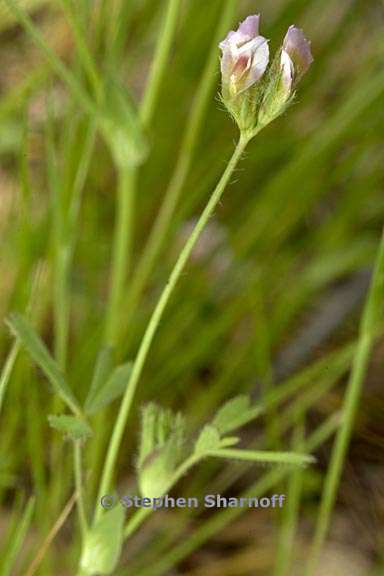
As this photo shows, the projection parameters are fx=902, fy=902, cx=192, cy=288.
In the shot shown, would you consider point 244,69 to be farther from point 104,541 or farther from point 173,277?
point 104,541

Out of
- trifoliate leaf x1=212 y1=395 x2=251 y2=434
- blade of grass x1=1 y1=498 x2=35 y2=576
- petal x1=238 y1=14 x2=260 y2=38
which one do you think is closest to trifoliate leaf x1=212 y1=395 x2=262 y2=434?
trifoliate leaf x1=212 y1=395 x2=251 y2=434

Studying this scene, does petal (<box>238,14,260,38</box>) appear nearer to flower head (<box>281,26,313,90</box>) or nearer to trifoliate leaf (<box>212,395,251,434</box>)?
flower head (<box>281,26,313,90</box>)

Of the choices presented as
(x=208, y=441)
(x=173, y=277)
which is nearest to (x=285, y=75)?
(x=173, y=277)

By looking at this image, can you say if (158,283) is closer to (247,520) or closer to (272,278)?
(272,278)

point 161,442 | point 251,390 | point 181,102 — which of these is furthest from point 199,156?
point 161,442

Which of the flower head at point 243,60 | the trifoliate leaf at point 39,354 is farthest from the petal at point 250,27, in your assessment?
the trifoliate leaf at point 39,354

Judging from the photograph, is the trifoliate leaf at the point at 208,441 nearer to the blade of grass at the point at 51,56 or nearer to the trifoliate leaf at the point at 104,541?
the trifoliate leaf at the point at 104,541
